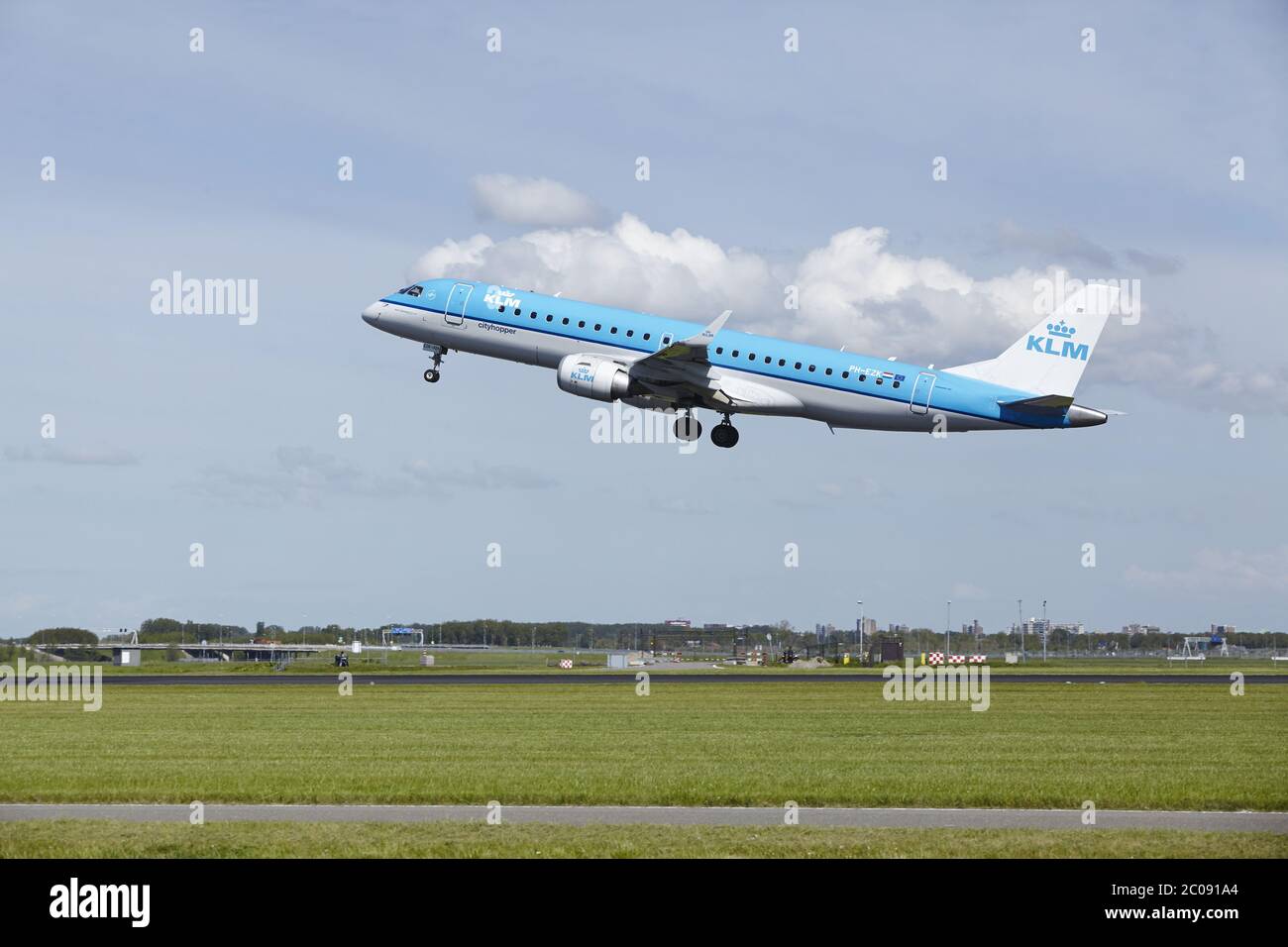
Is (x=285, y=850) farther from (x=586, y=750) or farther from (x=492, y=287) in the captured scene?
(x=492, y=287)

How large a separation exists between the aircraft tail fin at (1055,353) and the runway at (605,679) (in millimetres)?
20977

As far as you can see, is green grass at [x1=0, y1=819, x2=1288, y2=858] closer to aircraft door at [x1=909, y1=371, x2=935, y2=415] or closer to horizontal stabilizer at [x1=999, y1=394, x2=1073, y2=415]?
horizontal stabilizer at [x1=999, y1=394, x2=1073, y2=415]

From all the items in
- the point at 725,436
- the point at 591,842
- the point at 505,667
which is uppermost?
the point at 725,436

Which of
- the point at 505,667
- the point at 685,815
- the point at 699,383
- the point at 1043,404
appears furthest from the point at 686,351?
the point at 505,667

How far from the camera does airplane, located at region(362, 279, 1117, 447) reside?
2235 inches

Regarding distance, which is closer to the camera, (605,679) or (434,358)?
(434,358)

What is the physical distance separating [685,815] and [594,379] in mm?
31045

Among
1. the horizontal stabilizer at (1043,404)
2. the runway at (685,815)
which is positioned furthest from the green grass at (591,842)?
the horizontal stabilizer at (1043,404)

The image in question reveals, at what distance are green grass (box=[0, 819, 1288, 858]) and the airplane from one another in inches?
1280

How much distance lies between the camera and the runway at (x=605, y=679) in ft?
263

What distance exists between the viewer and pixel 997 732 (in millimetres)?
46312

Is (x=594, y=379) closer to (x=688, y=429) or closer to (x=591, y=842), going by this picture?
(x=688, y=429)

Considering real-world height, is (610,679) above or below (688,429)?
below

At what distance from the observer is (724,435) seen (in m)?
58.6
